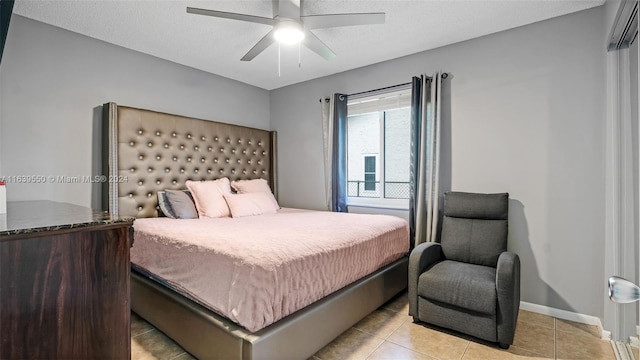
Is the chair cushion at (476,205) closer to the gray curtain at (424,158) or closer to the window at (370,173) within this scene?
the gray curtain at (424,158)

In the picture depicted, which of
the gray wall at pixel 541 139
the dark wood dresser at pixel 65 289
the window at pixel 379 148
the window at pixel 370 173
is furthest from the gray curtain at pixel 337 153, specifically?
the dark wood dresser at pixel 65 289

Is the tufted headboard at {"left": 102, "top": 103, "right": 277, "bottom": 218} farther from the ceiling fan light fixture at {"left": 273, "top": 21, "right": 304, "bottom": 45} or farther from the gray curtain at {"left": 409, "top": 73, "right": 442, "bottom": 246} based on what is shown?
the gray curtain at {"left": 409, "top": 73, "right": 442, "bottom": 246}

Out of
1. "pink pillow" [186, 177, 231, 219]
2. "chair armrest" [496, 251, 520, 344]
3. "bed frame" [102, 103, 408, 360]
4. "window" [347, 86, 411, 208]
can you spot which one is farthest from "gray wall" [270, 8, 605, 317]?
"pink pillow" [186, 177, 231, 219]

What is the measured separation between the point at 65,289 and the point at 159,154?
7.89 ft

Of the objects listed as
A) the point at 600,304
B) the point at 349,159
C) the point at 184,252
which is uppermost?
the point at 349,159

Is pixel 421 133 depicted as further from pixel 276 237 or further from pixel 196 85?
pixel 196 85

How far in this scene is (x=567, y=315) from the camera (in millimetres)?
2445

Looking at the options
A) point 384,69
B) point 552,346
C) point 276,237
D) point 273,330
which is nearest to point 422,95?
point 384,69

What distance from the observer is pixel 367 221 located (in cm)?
278

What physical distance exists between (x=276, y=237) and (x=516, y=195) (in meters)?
2.15

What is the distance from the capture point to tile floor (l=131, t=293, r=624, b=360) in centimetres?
194

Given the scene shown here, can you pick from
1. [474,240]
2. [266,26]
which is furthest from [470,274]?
[266,26]

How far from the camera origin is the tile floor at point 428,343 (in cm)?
194

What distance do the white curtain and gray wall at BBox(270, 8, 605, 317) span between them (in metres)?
1.17
